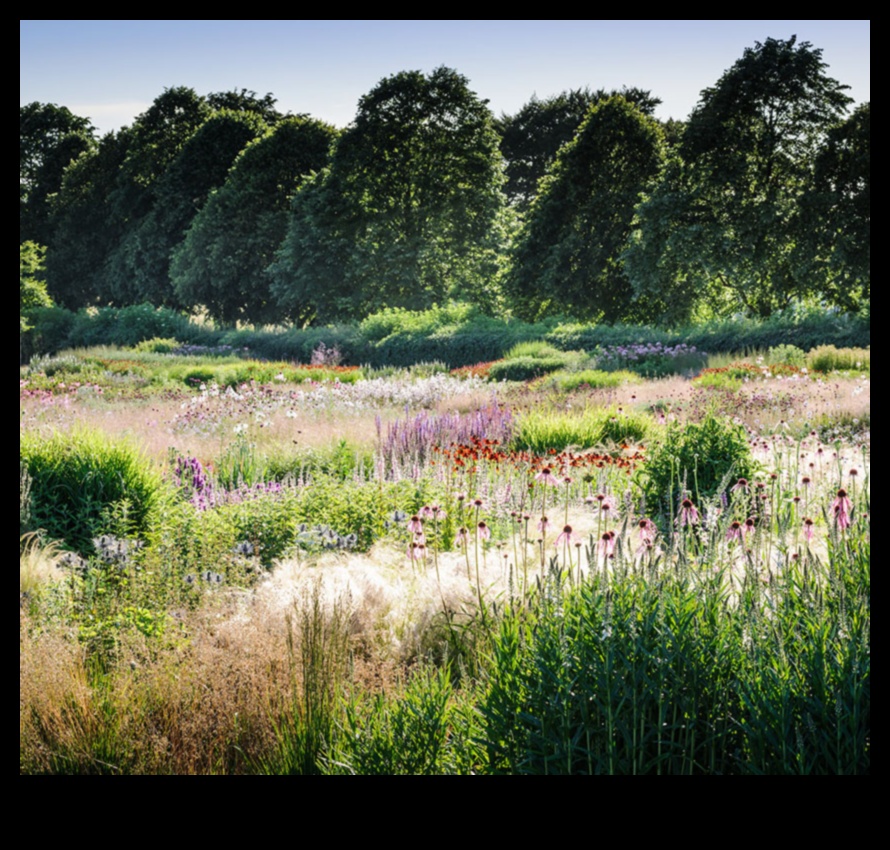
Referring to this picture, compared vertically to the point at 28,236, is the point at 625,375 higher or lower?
lower

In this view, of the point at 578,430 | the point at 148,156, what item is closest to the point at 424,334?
the point at 578,430

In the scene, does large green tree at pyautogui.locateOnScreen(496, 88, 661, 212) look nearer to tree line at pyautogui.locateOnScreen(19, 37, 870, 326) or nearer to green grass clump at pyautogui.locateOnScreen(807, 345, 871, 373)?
tree line at pyautogui.locateOnScreen(19, 37, 870, 326)

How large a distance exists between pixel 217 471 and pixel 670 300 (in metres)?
17.0

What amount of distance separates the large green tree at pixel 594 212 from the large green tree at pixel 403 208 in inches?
89.4

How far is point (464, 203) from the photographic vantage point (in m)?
27.4

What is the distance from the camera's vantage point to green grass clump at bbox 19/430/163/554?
6.05 metres

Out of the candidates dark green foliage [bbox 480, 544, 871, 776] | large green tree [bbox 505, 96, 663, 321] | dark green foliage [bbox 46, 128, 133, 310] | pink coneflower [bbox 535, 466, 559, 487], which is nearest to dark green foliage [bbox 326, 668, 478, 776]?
dark green foliage [bbox 480, 544, 871, 776]

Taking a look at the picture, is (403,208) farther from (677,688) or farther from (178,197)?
(677,688)

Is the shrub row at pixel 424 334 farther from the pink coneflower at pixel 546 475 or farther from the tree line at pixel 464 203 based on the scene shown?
the pink coneflower at pixel 546 475

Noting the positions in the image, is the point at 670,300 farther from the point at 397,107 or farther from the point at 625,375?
the point at 397,107

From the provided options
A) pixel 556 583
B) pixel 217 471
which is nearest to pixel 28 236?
pixel 217 471

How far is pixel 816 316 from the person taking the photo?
1867cm

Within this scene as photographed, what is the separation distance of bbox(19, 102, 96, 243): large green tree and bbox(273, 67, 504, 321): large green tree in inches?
432

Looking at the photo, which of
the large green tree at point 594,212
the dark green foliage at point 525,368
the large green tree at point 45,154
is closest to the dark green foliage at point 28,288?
the large green tree at point 45,154
